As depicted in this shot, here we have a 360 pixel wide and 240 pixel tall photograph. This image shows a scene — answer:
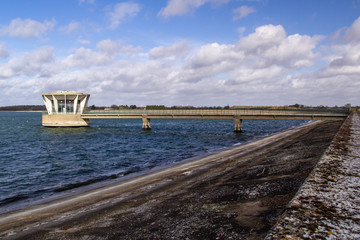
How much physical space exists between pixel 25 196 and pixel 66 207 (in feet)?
18.2

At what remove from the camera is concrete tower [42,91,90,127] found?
263ft

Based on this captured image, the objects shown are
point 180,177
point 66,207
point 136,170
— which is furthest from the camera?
point 136,170

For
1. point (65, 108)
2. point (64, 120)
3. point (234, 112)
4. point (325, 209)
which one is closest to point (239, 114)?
point (234, 112)

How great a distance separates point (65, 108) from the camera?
81.6m

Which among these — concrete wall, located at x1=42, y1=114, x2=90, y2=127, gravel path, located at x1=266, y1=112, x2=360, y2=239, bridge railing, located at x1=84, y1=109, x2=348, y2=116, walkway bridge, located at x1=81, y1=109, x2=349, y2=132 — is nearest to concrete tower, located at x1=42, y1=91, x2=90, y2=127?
concrete wall, located at x1=42, y1=114, x2=90, y2=127

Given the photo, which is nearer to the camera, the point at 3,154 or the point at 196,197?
the point at 196,197

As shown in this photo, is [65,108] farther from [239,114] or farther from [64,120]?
[239,114]

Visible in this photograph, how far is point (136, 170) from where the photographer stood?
72.9ft

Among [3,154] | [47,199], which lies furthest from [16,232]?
[3,154]

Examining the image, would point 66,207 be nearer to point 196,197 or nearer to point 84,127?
point 196,197

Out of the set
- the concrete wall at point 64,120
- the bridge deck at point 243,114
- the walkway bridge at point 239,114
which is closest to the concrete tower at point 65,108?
the concrete wall at point 64,120

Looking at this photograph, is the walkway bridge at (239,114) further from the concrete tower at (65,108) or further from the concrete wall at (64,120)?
the concrete tower at (65,108)

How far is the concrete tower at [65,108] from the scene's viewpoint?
263 feet

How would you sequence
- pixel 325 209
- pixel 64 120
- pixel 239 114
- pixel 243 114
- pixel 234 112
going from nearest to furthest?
1. pixel 325 209
2. pixel 243 114
3. pixel 239 114
4. pixel 234 112
5. pixel 64 120
